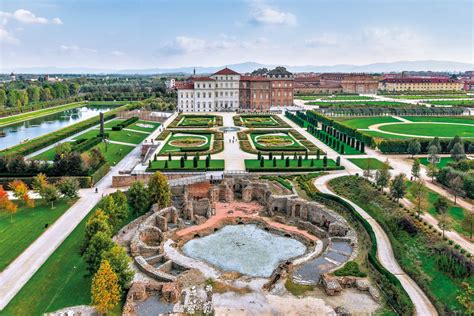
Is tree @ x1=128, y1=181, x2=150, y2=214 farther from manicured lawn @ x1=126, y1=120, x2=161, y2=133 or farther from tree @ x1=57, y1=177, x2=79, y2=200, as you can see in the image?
manicured lawn @ x1=126, y1=120, x2=161, y2=133

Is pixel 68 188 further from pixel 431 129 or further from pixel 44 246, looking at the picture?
pixel 431 129

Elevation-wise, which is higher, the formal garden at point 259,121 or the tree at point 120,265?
the formal garden at point 259,121

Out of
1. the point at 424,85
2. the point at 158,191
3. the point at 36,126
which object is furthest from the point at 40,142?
the point at 424,85

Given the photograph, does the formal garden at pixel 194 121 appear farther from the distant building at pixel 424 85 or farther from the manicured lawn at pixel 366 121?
the distant building at pixel 424 85

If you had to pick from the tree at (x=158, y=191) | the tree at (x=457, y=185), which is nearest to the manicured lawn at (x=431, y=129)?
the tree at (x=457, y=185)

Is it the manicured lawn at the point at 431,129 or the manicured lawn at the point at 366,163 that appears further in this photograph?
the manicured lawn at the point at 431,129

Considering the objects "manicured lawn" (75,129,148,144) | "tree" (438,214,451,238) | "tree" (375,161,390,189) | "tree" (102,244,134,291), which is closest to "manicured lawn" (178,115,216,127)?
"manicured lawn" (75,129,148,144)
